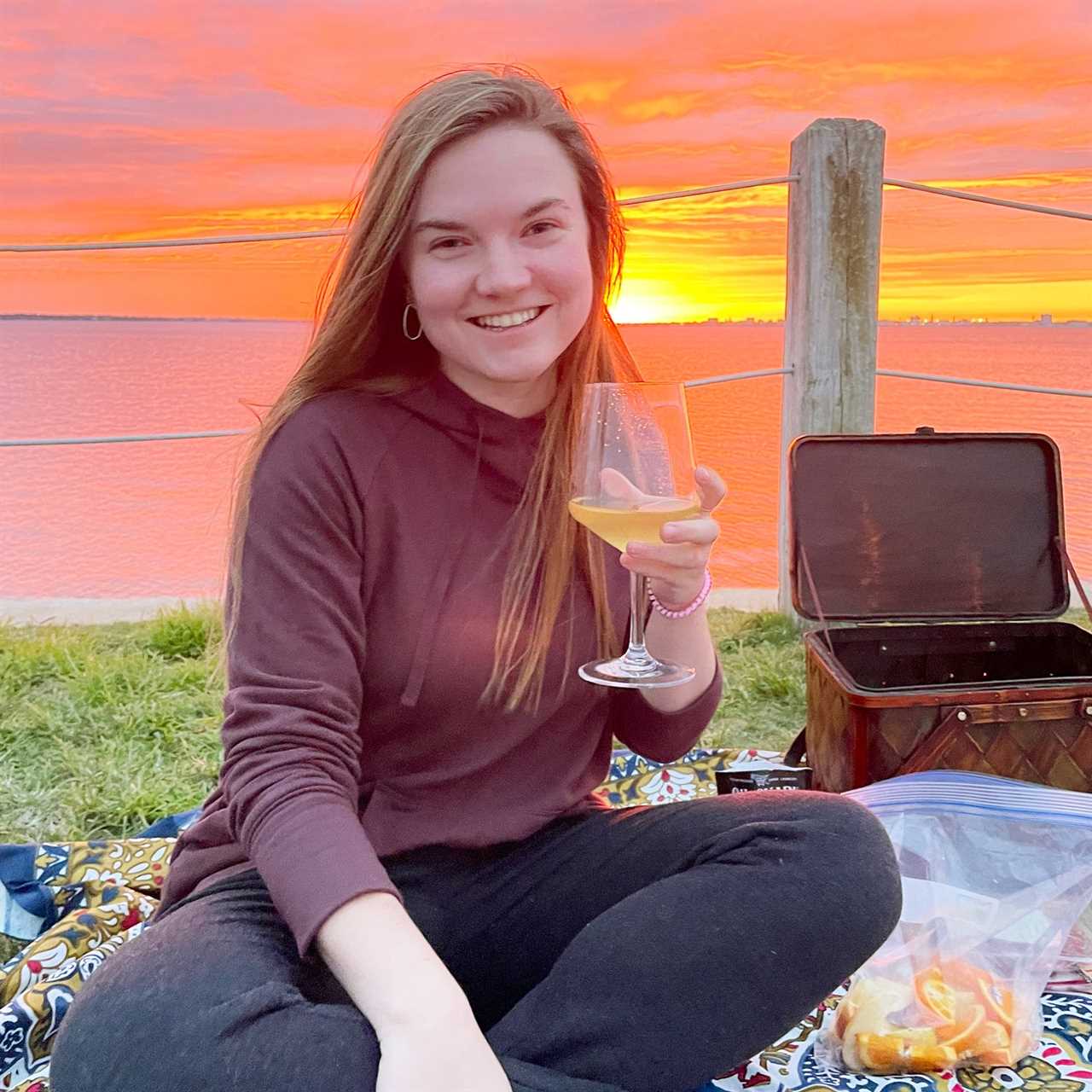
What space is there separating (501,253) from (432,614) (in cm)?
46

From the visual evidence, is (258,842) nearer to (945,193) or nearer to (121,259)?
(121,259)

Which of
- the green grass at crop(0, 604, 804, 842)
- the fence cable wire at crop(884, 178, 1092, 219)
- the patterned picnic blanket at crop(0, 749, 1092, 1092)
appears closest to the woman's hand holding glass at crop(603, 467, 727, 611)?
the patterned picnic blanket at crop(0, 749, 1092, 1092)

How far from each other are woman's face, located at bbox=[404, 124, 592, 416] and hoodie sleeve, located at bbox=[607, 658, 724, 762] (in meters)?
0.50

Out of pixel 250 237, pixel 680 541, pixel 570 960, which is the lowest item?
pixel 570 960

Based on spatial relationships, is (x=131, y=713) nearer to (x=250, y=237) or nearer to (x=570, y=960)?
(x=250, y=237)

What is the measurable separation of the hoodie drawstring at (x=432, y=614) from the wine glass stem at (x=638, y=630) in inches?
9.2

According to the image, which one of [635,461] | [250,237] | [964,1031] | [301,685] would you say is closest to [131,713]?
[250,237]

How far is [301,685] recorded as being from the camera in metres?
1.20

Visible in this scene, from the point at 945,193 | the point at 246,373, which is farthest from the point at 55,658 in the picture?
the point at 945,193

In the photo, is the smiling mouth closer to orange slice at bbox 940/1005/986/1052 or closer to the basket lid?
orange slice at bbox 940/1005/986/1052

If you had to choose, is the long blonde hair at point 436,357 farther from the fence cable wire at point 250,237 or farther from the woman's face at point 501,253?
the fence cable wire at point 250,237

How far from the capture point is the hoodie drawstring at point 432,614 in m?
1.35

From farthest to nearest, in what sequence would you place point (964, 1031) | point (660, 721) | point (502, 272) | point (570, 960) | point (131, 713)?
point (131, 713), point (660, 721), point (964, 1031), point (502, 272), point (570, 960)

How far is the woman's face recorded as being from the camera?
1.33 meters
